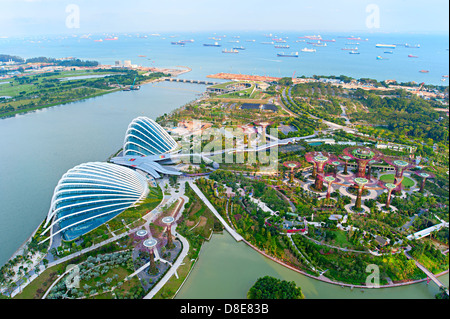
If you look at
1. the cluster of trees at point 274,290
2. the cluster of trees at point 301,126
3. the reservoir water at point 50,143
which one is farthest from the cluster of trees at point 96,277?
the cluster of trees at point 301,126

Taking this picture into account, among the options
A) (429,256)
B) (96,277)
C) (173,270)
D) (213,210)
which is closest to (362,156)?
(429,256)

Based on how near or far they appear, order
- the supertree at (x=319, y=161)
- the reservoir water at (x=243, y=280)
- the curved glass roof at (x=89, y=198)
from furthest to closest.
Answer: the supertree at (x=319, y=161), the curved glass roof at (x=89, y=198), the reservoir water at (x=243, y=280)

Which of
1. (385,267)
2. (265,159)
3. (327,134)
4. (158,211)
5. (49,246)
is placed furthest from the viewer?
(327,134)

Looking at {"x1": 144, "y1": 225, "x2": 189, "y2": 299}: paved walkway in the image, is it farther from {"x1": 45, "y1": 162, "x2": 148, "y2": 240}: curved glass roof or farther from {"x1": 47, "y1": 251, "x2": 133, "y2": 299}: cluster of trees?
{"x1": 45, "y1": 162, "x2": 148, "y2": 240}: curved glass roof

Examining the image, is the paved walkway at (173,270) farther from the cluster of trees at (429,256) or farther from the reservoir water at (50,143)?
the cluster of trees at (429,256)

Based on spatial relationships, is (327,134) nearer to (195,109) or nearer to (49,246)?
(195,109)

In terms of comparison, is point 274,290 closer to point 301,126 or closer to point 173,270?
point 173,270

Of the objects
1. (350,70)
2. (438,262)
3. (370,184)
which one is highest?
(350,70)

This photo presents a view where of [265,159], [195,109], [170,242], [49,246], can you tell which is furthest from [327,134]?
[49,246]
